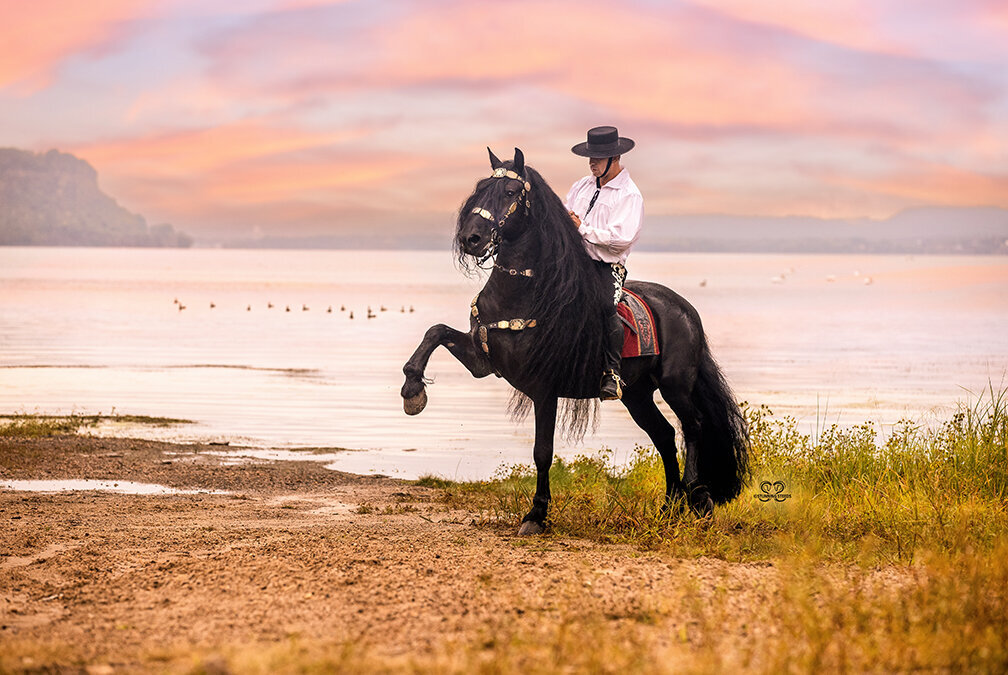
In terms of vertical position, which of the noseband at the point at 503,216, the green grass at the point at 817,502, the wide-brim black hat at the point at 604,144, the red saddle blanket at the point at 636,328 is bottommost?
the green grass at the point at 817,502

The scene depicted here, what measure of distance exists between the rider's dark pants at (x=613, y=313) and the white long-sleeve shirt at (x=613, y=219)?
3.1 inches

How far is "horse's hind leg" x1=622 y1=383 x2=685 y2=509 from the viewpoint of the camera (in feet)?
32.4

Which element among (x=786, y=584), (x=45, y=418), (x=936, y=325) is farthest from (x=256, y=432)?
(x=936, y=325)

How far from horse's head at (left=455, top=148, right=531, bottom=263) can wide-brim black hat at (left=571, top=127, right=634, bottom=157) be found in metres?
0.98

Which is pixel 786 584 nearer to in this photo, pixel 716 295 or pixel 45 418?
pixel 45 418

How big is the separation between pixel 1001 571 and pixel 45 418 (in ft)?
51.8

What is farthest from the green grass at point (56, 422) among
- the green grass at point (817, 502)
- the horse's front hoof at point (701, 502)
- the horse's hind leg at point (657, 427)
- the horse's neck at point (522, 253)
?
the horse's front hoof at point (701, 502)

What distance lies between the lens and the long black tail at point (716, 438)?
394 inches

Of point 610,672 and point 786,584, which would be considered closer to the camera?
point 610,672

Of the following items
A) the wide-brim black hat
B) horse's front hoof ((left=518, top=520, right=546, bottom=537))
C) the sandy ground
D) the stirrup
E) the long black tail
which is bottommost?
the sandy ground

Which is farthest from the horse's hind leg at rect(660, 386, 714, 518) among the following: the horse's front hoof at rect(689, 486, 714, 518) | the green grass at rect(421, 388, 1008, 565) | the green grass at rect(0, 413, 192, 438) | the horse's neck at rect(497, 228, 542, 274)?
the green grass at rect(0, 413, 192, 438)

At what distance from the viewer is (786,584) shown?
21.5 ft

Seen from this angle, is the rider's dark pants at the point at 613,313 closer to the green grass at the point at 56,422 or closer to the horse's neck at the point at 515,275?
the horse's neck at the point at 515,275

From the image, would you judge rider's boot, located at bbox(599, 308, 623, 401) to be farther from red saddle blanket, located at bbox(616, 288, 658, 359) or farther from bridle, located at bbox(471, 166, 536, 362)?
bridle, located at bbox(471, 166, 536, 362)
